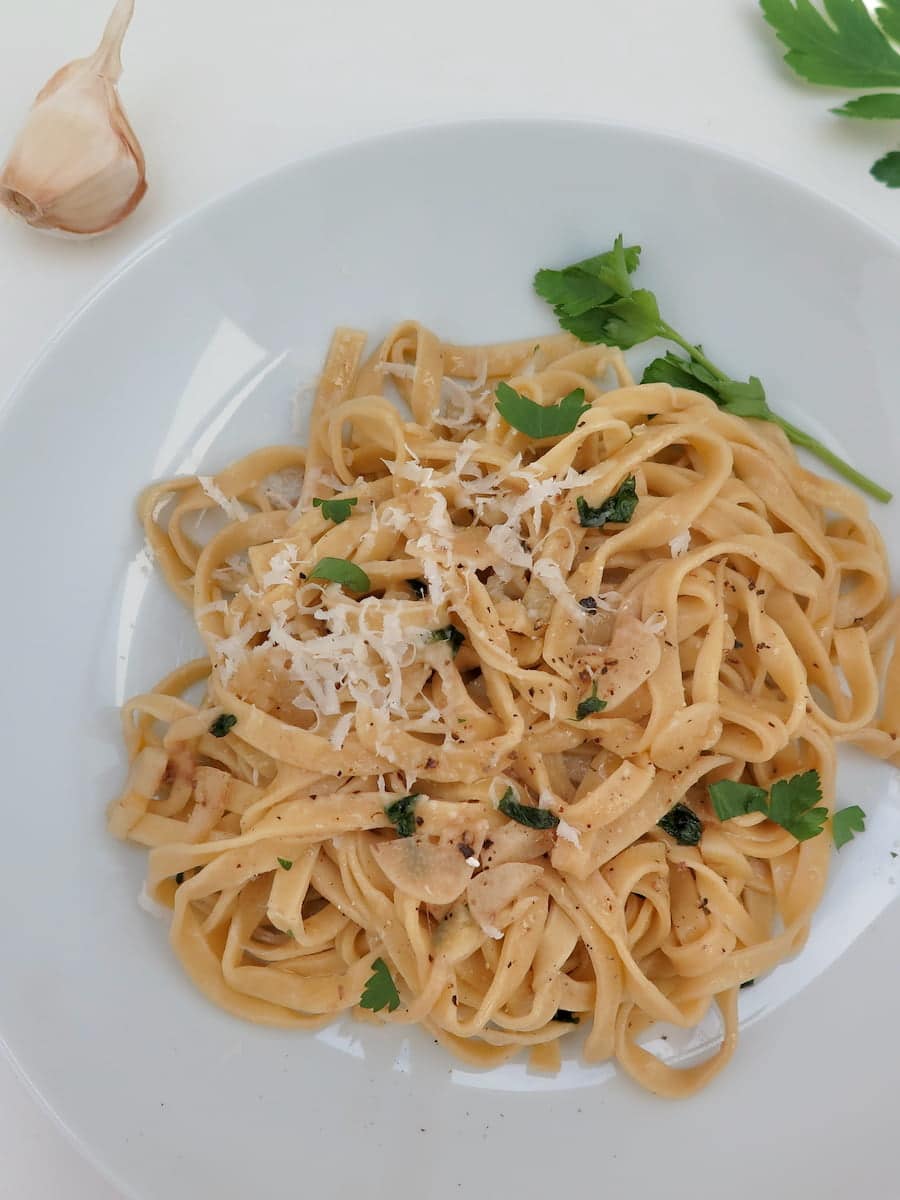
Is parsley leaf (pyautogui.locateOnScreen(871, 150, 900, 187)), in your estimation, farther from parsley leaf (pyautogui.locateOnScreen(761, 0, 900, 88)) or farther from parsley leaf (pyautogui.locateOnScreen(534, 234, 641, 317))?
parsley leaf (pyautogui.locateOnScreen(534, 234, 641, 317))

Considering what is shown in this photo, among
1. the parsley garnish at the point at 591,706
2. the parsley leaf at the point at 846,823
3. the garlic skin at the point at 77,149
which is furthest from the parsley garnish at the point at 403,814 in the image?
the garlic skin at the point at 77,149

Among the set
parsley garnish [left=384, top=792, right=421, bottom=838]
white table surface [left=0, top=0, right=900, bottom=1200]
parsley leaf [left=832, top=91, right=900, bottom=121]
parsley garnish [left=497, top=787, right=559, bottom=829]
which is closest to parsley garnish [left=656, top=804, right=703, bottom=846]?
parsley garnish [left=497, top=787, right=559, bottom=829]

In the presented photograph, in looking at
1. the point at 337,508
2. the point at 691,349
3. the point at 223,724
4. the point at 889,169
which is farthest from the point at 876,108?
the point at 223,724

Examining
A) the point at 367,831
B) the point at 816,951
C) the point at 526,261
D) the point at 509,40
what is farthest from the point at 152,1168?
the point at 509,40

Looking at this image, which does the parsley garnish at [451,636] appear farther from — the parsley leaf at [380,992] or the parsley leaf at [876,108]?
the parsley leaf at [876,108]

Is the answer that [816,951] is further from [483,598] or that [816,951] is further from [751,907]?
[483,598]

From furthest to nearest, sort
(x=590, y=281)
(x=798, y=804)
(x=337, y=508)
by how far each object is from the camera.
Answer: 1. (x=590, y=281)
2. (x=337, y=508)
3. (x=798, y=804)

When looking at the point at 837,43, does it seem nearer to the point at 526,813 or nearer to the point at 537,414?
the point at 537,414
